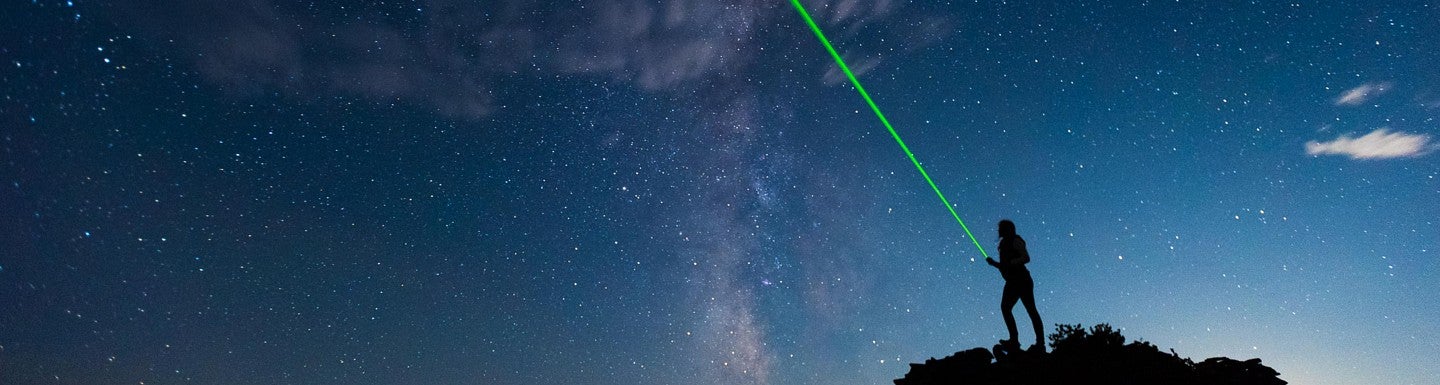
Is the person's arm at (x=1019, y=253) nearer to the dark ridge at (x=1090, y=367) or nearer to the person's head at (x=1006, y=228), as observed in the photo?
the person's head at (x=1006, y=228)

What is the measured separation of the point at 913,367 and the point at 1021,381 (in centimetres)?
169

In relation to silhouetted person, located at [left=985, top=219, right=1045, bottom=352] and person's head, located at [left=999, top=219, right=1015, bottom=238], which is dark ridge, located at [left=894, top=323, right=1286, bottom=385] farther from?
person's head, located at [left=999, top=219, right=1015, bottom=238]

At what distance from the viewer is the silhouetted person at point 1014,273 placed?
889 cm

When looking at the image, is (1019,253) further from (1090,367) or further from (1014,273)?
(1090,367)

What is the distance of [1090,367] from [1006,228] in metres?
1.99

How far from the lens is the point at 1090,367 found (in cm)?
882

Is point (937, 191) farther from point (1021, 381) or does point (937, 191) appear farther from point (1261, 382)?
point (1261, 382)

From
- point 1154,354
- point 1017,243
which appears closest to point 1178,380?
point 1154,354

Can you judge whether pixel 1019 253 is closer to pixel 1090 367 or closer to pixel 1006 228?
pixel 1006 228

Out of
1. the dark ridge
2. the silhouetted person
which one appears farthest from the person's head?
the dark ridge

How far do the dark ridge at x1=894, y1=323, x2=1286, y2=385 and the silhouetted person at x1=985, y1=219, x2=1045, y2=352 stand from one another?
46 centimetres

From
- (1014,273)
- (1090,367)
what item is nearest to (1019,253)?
(1014,273)

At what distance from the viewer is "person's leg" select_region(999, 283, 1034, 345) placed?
9031 mm

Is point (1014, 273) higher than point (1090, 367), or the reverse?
point (1014, 273)
